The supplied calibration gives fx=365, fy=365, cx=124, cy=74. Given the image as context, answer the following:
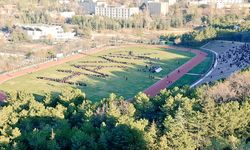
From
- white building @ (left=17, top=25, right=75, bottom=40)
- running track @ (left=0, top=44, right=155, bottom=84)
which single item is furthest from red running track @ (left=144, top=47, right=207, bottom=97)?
white building @ (left=17, top=25, right=75, bottom=40)

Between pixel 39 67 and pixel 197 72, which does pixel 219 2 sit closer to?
pixel 197 72

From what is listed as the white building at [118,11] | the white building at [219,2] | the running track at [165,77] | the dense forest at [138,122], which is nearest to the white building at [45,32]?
the running track at [165,77]

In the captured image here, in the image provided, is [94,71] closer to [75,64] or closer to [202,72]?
[75,64]

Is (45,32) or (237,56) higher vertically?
(45,32)

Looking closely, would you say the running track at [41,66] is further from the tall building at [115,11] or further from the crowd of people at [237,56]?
the tall building at [115,11]

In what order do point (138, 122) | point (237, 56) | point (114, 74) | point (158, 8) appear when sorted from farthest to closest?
point (158, 8), point (237, 56), point (114, 74), point (138, 122)

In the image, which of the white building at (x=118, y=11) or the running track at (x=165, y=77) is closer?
the running track at (x=165, y=77)

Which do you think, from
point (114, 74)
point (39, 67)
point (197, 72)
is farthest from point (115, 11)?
point (114, 74)
